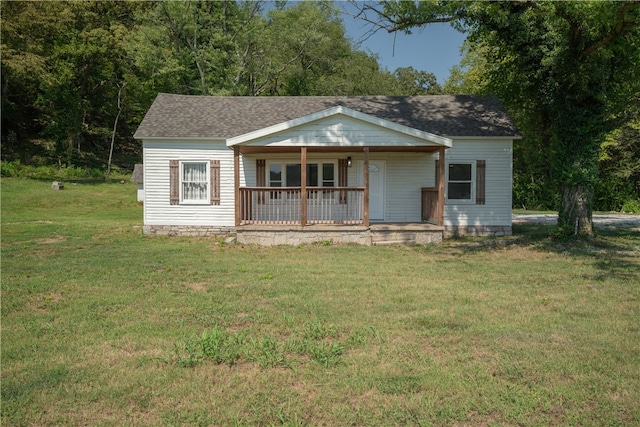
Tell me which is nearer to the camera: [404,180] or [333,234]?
[333,234]

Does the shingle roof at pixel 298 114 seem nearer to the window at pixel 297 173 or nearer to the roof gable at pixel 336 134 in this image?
the window at pixel 297 173

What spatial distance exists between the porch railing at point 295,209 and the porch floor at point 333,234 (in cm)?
40

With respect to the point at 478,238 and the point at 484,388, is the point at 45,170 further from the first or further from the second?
the point at 484,388

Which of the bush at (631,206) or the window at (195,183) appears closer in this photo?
the window at (195,183)

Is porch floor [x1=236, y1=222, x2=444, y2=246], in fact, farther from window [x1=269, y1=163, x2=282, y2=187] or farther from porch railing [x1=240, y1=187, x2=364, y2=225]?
window [x1=269, y1=163, x2=282, y2=187]

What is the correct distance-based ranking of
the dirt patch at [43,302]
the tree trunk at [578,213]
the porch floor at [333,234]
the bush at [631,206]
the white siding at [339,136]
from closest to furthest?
the dirt patch at [43,302], the tree trunk at [578,213], the white siding at [339,136], the porch floor at [333,234], the bush at [631,206]

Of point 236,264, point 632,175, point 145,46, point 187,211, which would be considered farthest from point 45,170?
point 632,175

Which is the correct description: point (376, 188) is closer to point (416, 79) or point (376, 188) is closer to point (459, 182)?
point (459, 182)

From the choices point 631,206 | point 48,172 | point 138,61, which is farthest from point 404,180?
point 48,172

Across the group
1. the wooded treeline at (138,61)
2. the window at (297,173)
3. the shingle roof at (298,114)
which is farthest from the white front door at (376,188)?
the wooded treeline at (138,61)

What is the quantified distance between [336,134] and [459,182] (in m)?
4.79

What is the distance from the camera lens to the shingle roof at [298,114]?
15.5 m

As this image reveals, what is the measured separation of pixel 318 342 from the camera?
5.07 meters

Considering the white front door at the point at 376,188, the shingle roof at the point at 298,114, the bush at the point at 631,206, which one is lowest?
the bush at the point at 631,206
